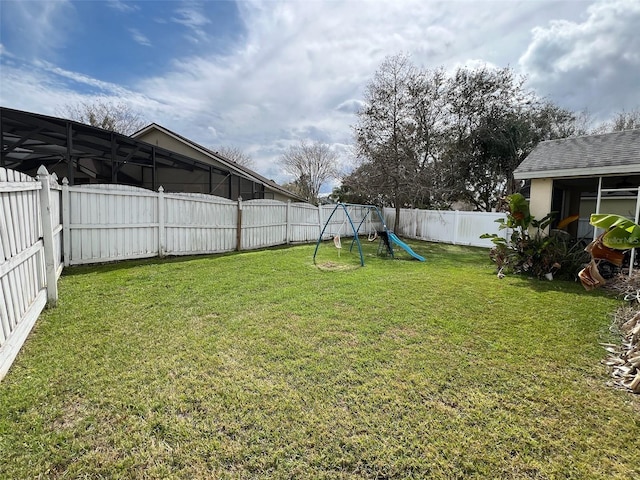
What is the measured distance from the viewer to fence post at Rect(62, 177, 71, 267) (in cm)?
616

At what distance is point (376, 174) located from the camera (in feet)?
55.4

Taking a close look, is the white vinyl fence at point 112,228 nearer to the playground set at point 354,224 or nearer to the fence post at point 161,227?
the fence post at point 161,227

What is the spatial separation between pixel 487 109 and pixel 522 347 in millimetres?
20156

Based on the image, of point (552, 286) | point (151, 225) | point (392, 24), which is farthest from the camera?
point (392, 24)

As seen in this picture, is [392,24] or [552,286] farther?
[392,24]

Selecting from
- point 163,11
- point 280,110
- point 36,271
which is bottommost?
point 36,271

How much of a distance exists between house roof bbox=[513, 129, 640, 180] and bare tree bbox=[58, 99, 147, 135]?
26138 mm

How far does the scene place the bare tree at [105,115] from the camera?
23.2 m

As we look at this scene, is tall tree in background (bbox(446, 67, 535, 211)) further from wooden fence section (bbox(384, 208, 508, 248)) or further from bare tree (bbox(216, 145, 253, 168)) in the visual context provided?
bare tree (bbox(216, 145, 253, 168))

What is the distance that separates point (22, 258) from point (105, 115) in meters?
27.9

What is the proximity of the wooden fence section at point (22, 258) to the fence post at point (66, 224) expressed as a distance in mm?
2471

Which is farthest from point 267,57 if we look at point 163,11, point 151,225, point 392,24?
point 151,225

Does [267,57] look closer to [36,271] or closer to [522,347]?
[36,271]

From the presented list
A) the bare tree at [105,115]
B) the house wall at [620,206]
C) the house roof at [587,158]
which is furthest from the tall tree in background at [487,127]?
the bare tree at [105,115]
